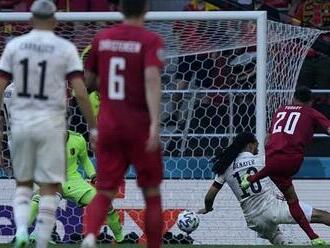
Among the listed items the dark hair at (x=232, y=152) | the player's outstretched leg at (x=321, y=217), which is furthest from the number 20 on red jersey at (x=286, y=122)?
the player's outstretched leg at (x=321, y=217)

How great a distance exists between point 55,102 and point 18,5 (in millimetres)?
9200

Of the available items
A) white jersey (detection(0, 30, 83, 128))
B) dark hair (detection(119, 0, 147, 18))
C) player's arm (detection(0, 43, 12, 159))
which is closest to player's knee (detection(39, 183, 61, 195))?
white jersey (detection(0, 30, 83, 128))

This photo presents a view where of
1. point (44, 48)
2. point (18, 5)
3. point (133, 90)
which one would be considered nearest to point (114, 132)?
point (133, 90)

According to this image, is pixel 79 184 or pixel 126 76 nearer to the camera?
pixel 126 76

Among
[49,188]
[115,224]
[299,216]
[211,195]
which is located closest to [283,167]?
[299,216]

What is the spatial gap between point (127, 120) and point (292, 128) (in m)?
5.23

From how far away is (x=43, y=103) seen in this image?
8.33m

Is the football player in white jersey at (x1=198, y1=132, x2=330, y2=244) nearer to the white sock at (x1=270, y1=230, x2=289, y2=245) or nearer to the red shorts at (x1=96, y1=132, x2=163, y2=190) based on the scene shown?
the white sock at (x1=270, y1=230, x2=289, y2=245)

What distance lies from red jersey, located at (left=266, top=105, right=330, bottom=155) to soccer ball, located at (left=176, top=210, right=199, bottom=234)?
105 centimetres

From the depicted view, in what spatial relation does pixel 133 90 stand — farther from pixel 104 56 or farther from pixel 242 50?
pixel 242 50

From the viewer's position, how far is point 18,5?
1733cm

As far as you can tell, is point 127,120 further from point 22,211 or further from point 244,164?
point 244,164

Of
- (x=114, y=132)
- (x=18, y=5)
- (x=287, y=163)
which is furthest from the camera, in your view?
(x=18, y=5)

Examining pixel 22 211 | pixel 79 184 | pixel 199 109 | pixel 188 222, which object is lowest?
pixel 188 222
